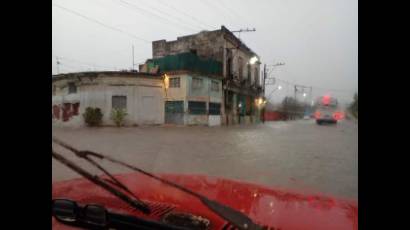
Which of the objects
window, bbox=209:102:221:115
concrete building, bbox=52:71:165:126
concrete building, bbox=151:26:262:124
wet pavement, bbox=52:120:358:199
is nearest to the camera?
concrete building, bbox=151:26:262:124

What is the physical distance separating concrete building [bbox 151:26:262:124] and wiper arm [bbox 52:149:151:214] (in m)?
2.29

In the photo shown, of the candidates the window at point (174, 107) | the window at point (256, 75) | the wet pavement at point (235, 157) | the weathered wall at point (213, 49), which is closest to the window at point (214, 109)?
the wet pavement at point (235, 157)

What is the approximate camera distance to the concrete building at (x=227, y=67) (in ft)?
15.0

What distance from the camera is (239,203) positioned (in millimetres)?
1650

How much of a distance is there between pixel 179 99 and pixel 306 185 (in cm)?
333

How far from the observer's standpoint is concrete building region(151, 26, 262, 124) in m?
4.56

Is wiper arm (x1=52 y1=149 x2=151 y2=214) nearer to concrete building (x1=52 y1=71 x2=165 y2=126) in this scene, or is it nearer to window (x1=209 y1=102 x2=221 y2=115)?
concrete building (x1=52 y1=71 x2=165 y2=126)

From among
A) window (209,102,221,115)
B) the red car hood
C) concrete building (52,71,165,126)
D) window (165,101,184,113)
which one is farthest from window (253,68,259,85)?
window (209,102,221,115)

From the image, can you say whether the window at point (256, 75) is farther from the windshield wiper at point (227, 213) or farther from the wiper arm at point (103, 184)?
the wiper arm at point (103, 184)

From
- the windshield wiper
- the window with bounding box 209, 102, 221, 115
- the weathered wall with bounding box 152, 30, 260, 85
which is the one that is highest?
the weathered wall with bounding box 152, 30, 260, 85

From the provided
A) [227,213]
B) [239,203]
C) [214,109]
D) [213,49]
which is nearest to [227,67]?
[213,49]
